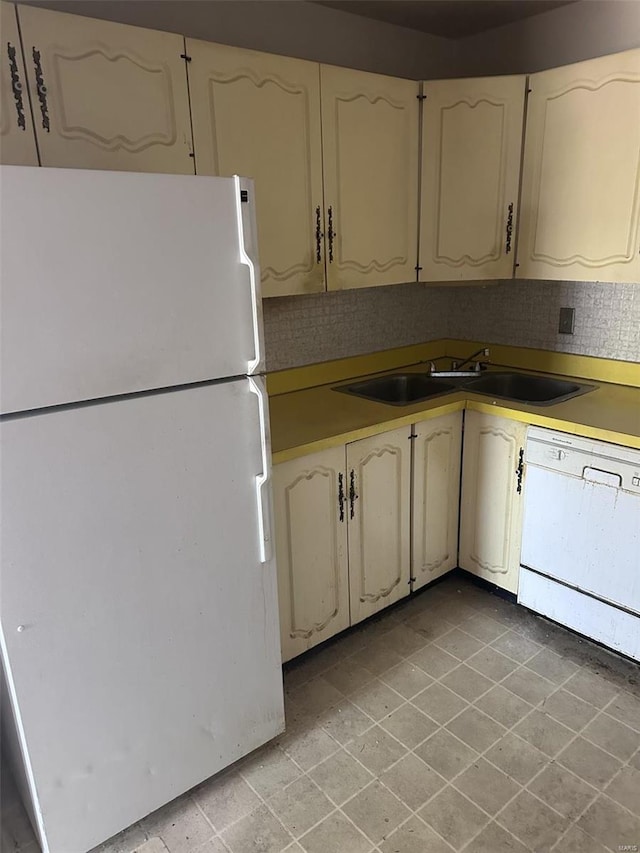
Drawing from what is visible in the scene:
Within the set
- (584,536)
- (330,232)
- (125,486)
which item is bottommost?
(584,536)

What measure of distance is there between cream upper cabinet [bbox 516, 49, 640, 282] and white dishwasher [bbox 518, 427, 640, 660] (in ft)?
2.21

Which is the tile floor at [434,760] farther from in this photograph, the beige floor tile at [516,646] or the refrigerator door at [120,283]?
the refrigerator door at [120,283]

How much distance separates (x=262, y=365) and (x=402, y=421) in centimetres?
83

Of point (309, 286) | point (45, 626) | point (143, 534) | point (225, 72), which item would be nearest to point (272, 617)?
point (143, 534)

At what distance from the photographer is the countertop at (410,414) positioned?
192 cm

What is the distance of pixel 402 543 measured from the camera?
231cm

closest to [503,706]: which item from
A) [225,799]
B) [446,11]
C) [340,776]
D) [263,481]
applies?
[340,776]

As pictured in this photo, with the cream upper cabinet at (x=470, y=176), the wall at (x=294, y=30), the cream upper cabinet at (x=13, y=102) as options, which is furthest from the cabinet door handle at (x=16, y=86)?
the cream upper cabinet at (x=470, y=176)

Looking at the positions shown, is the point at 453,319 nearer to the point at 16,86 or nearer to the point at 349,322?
the point at 349,322

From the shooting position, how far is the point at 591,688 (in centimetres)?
200

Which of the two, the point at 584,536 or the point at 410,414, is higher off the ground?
the point at 410,414

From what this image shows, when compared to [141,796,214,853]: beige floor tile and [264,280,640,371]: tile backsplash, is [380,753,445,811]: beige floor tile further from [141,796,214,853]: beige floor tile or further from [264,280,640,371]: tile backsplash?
[264,280,640,371]: tile backsplash

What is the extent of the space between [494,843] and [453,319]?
2276 millimetres

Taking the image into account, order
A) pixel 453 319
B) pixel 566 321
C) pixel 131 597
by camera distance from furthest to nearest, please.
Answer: pixel 453 319
pixel 566 321
pixel 131 597
